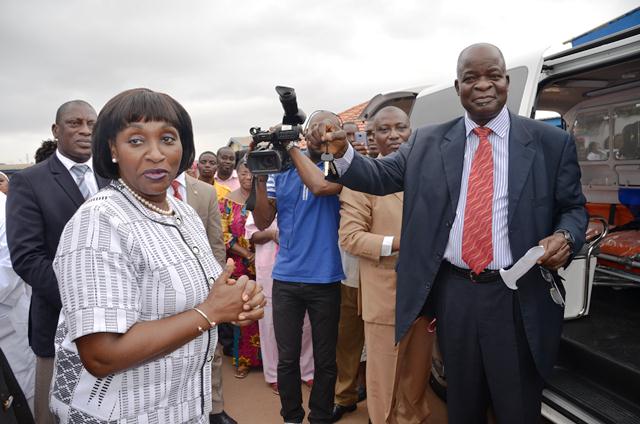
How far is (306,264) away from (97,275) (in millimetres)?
1911

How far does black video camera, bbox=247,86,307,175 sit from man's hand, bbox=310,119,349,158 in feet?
1.23

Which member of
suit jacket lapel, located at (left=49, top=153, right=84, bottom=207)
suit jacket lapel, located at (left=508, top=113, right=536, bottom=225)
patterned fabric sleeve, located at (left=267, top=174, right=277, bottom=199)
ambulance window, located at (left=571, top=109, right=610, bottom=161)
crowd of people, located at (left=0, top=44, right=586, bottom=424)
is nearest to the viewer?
crowd of people, located at (left=0, top=44, right=586, bottom=424)

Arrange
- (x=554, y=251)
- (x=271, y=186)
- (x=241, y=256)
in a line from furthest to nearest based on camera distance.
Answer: (x=241, y=256) → (x=271, y=186) → (x=554, y=251)

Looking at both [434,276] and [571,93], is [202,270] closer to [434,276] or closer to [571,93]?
[434,276]

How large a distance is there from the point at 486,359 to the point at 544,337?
286 mm

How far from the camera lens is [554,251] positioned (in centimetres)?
182

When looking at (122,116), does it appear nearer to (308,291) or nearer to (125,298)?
(125,298)

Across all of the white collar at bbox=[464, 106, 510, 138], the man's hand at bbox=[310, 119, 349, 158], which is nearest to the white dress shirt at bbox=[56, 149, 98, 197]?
the man's hand at bbox=[310, 119, 349, 158]

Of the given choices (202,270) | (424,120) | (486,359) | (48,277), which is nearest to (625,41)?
(486,359)

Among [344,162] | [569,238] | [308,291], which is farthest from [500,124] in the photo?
[308,291]

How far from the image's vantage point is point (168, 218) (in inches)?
54.4

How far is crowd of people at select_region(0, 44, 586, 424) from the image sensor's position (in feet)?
3.96

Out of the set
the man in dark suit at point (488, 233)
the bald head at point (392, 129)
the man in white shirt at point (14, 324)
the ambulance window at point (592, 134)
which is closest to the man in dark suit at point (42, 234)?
the man in white shirt at point (14, 324)

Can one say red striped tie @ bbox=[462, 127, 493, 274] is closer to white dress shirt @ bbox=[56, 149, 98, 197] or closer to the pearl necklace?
the pearl necklace
